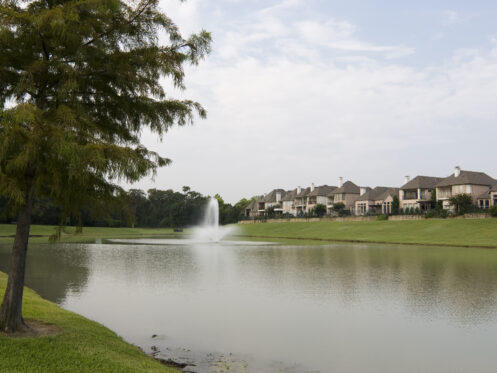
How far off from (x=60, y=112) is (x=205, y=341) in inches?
243

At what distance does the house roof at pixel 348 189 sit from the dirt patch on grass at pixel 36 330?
9455 cm

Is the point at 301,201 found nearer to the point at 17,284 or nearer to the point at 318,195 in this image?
the point at 318,195

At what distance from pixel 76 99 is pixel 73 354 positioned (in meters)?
4.60

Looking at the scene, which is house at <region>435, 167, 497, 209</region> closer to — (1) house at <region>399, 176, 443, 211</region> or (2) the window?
(2) the window

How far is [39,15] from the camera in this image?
287 inches

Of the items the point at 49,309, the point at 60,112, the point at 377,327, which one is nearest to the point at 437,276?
the point at 377,327

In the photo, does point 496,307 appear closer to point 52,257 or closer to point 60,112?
point 60,112

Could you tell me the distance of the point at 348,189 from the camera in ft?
331

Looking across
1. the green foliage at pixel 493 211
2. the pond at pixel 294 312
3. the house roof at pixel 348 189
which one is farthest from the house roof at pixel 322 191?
the pond at pixel 294 312

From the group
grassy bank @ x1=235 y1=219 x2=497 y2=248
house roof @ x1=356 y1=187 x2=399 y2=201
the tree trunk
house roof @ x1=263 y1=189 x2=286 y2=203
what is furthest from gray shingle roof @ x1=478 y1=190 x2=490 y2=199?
the tree trunk

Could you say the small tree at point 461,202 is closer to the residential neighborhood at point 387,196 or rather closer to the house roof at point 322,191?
the residential neighborhood at point 387,196

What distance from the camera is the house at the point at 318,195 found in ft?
350

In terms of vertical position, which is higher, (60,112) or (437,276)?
(60,112)

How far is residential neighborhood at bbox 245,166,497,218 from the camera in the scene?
2835 inches
